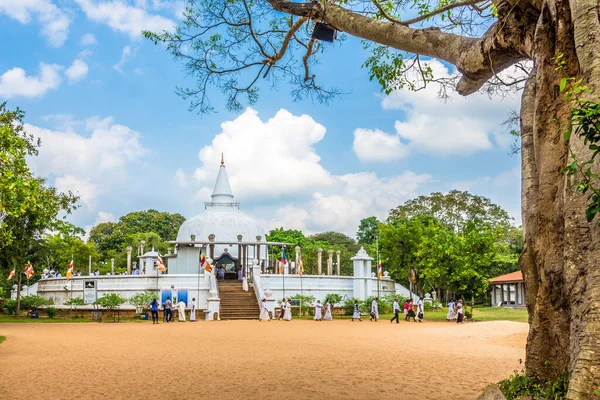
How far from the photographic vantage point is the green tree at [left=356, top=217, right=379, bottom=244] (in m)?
62.5

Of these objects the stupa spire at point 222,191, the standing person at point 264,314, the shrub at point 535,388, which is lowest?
the standing person at point 264,314

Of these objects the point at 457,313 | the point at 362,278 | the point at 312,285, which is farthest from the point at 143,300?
the point at 457,313

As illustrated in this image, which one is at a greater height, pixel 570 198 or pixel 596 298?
pixel 570 198

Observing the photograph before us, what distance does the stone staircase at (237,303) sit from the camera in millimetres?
28516

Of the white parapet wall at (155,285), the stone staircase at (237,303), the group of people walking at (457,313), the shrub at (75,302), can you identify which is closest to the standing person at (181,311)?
the stone staircase at (237,303)

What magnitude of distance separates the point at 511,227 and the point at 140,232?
120ft

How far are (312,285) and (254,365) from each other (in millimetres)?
21635

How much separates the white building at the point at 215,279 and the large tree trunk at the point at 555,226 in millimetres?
23423

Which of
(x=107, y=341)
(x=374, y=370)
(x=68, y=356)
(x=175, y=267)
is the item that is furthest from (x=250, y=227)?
(x=374, y=370)

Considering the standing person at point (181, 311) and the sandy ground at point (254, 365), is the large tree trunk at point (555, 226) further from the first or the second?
the standing person at point (181, 311)

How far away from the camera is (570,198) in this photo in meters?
4.99

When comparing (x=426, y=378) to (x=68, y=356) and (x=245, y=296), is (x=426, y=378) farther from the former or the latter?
(x=245, y=296)

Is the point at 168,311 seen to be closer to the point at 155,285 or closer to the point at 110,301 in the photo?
the point at 110,301

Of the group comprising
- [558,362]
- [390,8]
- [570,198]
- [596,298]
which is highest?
[390,8]
